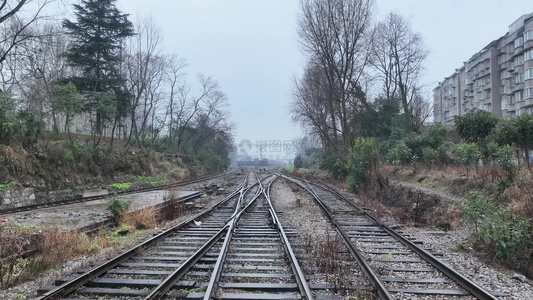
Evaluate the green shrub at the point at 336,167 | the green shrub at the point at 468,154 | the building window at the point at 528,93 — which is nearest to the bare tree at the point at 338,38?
the green shrub at the point at 336,167

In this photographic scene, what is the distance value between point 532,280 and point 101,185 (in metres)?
23.2

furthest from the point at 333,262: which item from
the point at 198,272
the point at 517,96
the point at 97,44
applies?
the point at 517,96

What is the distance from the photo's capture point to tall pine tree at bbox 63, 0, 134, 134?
30234 millimetres

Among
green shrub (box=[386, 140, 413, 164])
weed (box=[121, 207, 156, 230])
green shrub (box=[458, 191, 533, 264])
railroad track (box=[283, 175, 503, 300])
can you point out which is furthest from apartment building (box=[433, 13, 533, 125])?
weed (box=[121, 207, 156, 230])

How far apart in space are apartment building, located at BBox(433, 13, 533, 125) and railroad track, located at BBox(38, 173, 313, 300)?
47.1 meters

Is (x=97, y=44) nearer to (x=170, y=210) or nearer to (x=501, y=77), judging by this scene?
(x=170, y=210)

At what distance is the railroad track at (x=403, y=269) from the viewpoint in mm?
5062

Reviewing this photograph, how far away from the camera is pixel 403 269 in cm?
620

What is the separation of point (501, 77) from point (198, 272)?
228 feet

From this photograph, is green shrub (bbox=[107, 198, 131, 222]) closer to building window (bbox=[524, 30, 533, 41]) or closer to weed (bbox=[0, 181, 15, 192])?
weed (bbox=[0, 181, 15, 192])

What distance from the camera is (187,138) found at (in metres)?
60.1

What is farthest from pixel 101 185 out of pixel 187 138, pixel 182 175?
pixel 187 138

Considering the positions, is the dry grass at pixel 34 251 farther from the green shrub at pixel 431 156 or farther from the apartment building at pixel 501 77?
the apartment building at pixel 501 77

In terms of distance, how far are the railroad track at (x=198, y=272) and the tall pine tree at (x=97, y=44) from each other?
2436 centimetres
